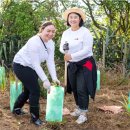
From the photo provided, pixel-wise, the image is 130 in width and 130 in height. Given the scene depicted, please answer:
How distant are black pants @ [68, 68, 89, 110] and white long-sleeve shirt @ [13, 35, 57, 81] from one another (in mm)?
464

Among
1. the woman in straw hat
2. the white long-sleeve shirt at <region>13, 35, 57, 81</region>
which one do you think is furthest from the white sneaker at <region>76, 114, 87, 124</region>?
the white long-sleeve shirt at <region>13, 35, 57, 81</region>

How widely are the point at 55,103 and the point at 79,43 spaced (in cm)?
92

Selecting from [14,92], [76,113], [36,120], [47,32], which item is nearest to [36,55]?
[47,32]

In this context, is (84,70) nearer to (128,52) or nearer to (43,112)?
(43,112)

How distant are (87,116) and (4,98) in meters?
1.70

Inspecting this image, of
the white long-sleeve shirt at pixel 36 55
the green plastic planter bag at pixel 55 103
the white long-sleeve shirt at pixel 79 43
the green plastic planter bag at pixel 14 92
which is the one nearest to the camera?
the white long-sleeve shirt at pixel 36 55

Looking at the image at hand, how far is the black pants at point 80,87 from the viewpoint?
5.96m

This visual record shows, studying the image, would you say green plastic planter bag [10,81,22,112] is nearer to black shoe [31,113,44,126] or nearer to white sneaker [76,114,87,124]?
black shoe [31,113,44,126]

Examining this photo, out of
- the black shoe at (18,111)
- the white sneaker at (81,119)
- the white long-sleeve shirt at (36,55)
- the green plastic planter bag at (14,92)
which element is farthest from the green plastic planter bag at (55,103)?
the green plastic planter bag at (14,92)

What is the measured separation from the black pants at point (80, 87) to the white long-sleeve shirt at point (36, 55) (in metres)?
0.46

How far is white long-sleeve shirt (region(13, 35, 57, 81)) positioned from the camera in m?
5.41

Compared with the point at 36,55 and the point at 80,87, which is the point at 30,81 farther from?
the point at 80,87

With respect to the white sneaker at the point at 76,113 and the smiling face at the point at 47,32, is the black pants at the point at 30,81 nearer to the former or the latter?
the smiling face at the point at 47,32

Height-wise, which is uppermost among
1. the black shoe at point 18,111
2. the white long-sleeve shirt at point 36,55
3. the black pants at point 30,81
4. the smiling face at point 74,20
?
the smiling face at point 74,20
